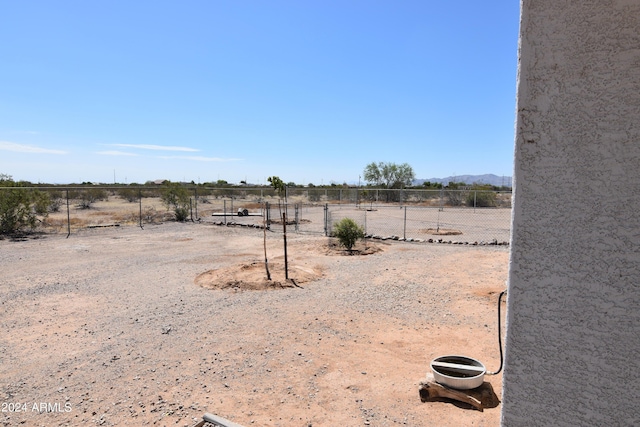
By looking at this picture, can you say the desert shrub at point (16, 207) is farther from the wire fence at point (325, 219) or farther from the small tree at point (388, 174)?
the small tree at point (388, 174)

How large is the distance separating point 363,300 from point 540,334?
6080 millimetres

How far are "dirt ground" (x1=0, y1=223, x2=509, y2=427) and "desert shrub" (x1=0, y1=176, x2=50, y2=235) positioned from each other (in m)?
6.76

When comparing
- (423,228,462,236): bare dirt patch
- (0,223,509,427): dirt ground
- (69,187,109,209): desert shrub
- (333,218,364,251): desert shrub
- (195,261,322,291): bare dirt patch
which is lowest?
(0,223,509,427): dirt ground

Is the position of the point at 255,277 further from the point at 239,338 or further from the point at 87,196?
the point at 87,196

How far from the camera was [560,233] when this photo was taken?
1.90 meters

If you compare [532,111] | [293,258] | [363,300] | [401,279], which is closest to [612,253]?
A: [532,111]

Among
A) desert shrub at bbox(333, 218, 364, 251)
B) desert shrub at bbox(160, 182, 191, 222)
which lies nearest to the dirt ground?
desert shrub at bbox(333, 218, 364, 251)

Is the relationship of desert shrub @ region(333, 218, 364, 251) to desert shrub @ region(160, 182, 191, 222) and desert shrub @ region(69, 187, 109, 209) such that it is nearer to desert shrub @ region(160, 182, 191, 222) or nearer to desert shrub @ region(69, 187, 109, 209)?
desert shrub @ region(160, 182, 191, 222)

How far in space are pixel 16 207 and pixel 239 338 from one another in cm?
1726

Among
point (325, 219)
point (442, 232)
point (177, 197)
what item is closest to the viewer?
point (325, 219)

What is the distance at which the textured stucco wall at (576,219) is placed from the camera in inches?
70.7

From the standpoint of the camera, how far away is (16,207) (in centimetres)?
1730

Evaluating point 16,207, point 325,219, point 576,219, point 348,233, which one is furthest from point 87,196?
point 576,219

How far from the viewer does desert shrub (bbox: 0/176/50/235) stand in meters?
17.0
